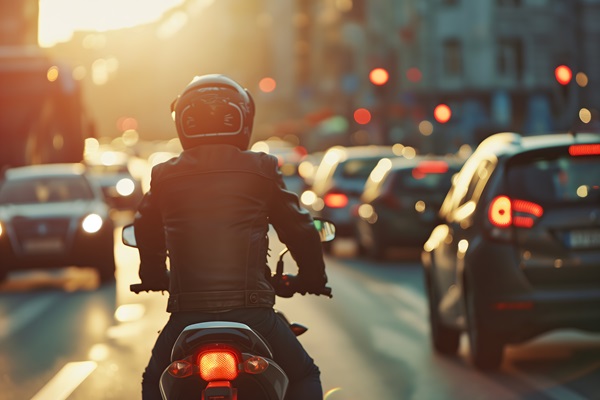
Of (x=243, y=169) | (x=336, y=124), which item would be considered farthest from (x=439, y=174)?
(x=336, y=124)

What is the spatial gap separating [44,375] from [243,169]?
225 inches

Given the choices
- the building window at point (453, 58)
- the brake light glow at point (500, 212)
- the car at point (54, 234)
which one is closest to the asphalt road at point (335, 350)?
the car at point (54, 234)

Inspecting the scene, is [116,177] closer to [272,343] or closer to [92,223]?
[92,223]

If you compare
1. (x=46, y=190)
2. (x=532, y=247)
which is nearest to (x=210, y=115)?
(x=532, y=247)

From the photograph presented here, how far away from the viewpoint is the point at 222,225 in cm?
514

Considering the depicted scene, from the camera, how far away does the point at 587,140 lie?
10.1 m

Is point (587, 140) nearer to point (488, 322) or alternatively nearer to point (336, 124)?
point (488, 322)

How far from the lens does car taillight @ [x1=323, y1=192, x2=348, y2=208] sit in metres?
24.7

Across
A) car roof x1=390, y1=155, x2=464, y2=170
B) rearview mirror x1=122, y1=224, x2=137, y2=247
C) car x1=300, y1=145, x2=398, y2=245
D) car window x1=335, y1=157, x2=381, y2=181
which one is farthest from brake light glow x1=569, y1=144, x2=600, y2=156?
car window x1=335, y1=157, x2=381, y2=181

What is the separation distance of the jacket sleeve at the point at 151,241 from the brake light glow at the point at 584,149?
16.4 feet

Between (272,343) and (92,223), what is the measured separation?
46.6 feet

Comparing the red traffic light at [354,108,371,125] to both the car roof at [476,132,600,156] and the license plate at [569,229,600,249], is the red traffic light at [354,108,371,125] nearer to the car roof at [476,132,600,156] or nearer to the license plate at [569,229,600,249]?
the car roof at [476,132,600,156]

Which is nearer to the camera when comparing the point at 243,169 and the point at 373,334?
the point at 243,169

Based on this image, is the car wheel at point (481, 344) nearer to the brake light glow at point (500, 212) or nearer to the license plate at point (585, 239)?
the brake light glow at point (500, 212)
